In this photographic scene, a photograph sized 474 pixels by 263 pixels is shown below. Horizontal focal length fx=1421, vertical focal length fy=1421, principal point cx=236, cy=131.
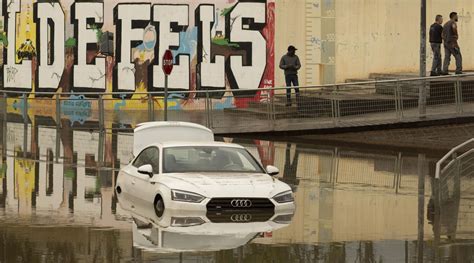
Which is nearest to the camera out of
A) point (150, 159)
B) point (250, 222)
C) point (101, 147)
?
point (250, 222)

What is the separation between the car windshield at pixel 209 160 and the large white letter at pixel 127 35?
24.7 meters

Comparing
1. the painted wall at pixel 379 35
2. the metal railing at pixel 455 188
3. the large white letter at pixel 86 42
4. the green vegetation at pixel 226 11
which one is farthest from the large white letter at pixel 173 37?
the metal railing at pixel 455 188

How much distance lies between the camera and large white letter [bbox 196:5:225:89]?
46219 millimetres

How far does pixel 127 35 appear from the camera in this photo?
47.1 meters

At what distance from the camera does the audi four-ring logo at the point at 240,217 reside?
19500mm

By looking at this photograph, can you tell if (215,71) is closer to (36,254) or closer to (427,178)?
(427,178)

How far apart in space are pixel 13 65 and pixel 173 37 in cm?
667

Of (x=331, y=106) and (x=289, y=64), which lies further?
(x=289, y=64)

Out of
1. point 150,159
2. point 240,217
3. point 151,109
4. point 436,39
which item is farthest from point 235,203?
point 436,39

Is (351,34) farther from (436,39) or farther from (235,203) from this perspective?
(235,203)

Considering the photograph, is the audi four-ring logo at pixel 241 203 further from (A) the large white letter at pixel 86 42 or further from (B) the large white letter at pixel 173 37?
(A) the large white letter at pixel 86 42

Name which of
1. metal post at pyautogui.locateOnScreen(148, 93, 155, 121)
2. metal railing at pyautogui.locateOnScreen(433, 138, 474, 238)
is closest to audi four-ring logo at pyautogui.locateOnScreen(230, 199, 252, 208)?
metal railing at pyautogui.locateOnScreen(433, 138, 474, 238)

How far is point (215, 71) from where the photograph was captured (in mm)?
46281

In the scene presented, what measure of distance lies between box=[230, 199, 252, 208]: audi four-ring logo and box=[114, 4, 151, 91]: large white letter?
90.0ft
